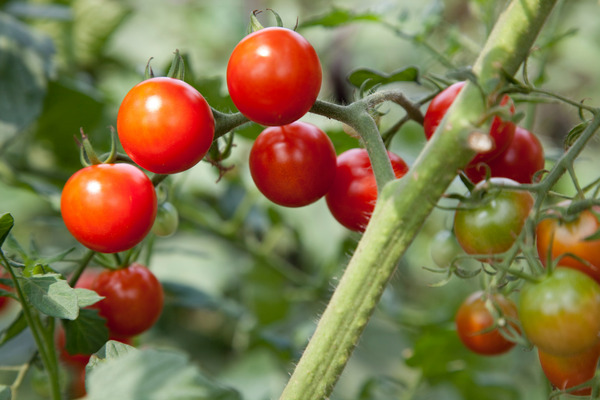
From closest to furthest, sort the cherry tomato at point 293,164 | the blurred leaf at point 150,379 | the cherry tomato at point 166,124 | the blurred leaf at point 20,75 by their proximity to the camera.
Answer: the blurred leaf at point 150,379
the cherry tomato at point 166,124
the cherry tomato at point 293,164
the blurred leaf at point 20,75

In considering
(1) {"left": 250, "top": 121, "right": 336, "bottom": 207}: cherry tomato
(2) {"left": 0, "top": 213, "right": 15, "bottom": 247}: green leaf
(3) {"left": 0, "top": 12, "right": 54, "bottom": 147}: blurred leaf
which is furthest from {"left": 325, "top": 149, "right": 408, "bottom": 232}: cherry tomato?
(3) {"left": 0, "top": 12, "right": 54, "bottom": 147}: blurred leaf

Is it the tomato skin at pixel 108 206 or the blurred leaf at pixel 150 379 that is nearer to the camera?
the blurred leaf at pixel 150 379

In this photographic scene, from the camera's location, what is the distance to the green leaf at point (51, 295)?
1.92 ft

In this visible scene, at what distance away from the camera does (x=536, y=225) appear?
1.78 feet

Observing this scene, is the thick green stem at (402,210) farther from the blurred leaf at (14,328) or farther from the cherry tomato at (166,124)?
the blurred leaf at (14,328)

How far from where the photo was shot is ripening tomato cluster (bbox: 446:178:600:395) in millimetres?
495

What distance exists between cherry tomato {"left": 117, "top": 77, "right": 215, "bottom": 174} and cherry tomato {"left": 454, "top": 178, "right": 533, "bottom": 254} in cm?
24

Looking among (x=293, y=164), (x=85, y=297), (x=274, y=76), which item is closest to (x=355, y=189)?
(x=293, y=164)

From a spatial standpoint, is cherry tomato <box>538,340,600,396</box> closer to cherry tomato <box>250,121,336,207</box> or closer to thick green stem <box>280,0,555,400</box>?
thick green stem <box>280,0,555,400</box>

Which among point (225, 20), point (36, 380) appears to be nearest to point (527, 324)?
point (36, 380)

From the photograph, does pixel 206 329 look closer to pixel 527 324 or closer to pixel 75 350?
pixel 75 350

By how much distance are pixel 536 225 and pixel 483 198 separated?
0.21 ft

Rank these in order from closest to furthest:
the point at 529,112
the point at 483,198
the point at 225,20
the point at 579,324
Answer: the point at 579,324
the point at 483,198
the point at 529,112
the point at 225,20

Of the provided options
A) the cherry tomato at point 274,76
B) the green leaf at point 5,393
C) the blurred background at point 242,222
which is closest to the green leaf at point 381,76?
the blurred background at point 242,222
